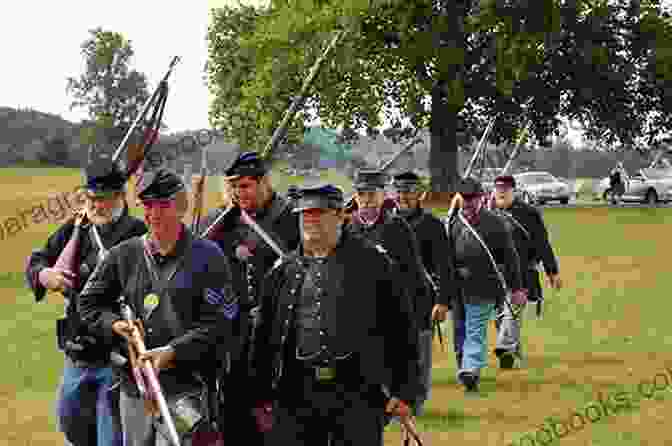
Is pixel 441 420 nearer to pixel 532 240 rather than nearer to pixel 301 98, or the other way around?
pixel 301 98

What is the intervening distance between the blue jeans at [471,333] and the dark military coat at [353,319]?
6.61 meters

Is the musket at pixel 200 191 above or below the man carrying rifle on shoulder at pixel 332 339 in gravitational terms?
above

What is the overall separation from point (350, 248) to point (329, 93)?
143 feet

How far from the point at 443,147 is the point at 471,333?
38.3 meters

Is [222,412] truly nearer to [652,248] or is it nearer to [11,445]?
[11,445]

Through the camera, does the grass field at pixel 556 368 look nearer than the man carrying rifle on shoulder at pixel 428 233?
Yes

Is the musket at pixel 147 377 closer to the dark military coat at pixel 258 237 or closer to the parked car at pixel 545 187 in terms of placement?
the dark military coat at pixel 258 237

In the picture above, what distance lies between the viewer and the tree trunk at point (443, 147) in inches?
2016

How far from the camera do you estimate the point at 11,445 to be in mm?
11758

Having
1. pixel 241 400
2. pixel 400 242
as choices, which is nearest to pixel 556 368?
pixel 400 242

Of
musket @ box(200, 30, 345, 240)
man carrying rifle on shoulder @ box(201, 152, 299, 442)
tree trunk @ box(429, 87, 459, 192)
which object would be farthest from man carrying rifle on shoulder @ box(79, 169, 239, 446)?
tree trunk @ box(429, 87, 459, 192)

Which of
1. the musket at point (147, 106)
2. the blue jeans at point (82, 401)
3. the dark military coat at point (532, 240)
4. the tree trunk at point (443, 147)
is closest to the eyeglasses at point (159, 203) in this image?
the blue jeans at point (82, 401)

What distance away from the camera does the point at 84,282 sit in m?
8.07

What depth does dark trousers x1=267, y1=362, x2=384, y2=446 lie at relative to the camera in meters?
6.74
